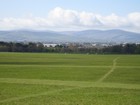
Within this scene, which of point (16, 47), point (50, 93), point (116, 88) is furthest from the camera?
point (16, 47)

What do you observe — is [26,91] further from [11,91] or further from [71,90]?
[71,90]

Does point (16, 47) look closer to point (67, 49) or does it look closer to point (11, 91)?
point (67, 49)

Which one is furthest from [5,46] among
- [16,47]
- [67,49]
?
[67,49]

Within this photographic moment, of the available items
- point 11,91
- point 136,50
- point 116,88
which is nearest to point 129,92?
point 116,88

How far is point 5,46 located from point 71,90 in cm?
12046

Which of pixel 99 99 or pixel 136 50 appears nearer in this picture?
pixel 99 99

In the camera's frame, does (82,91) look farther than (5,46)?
No

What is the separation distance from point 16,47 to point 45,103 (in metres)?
124

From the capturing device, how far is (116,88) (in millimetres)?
33344

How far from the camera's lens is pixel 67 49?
155000 millimetres

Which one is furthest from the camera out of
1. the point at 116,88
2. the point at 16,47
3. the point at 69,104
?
the point at 16,47

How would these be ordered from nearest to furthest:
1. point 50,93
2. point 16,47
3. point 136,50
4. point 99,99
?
point 99,99, point 50,93, point 136,50, point 16,47

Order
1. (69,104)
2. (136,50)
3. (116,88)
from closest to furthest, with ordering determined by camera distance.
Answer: (69,104)
(116,88)
(136,50)

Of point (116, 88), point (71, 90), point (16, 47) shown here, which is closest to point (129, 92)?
point (116, 88)
